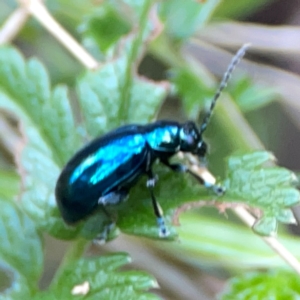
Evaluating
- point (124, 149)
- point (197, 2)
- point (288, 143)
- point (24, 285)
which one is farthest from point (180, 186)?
point (288, 143)

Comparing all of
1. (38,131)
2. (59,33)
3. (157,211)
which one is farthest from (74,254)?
(59,33)

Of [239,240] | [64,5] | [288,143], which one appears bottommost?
[288,143]

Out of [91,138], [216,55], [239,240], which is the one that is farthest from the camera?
[216,55]

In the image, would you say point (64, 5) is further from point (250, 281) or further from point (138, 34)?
point (250, 281)

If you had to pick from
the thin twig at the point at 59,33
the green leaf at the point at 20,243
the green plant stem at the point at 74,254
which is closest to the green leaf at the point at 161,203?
the green plant stem at the point at 74,254

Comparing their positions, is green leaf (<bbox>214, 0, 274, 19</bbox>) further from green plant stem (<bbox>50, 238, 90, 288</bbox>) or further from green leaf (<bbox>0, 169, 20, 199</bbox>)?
green plant stem (<bbox>50, 238, 90, 288</bbox>)

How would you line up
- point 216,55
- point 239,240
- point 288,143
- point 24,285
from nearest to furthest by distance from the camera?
1. point 24,285
2. point 239,240
3. point 216,55
4. point 288,143

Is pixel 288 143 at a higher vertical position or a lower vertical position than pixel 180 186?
lower

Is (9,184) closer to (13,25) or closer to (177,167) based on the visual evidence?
(13,25)
